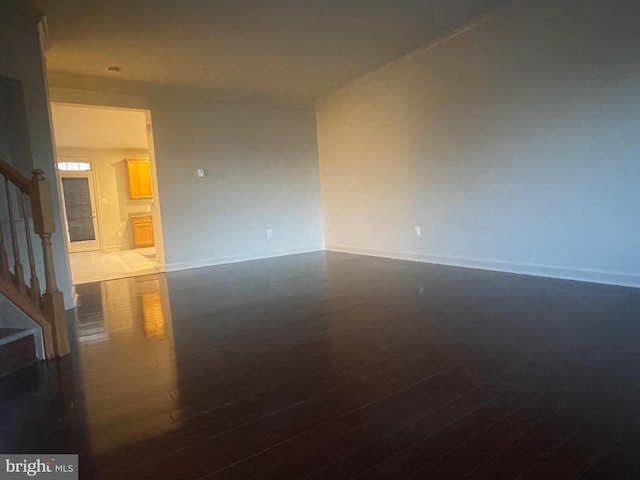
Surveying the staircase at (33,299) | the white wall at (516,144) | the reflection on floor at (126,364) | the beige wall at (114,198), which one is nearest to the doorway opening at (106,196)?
the beige wall at (114,198)

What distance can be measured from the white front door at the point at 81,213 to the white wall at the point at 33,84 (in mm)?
6186

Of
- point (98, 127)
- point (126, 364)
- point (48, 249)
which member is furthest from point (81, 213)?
point (126, 364)

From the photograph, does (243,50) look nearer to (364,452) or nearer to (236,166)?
(236,166)

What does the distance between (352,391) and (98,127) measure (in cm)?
707

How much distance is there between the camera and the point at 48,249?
2.44 meters

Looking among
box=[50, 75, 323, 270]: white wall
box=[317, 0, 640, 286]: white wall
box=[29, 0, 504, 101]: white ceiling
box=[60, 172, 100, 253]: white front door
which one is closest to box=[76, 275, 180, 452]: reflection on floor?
box=[50, 75, 323, 270]: white wall

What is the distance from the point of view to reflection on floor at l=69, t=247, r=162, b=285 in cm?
527

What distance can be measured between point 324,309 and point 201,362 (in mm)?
1149

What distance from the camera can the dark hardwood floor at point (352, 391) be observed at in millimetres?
1281

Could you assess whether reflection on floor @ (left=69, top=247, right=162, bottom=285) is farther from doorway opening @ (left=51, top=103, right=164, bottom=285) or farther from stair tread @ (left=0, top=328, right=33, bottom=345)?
stair tread @ (left=0, top=328, right=33, bottom=345)

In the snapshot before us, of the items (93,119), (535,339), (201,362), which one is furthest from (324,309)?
(93,119)

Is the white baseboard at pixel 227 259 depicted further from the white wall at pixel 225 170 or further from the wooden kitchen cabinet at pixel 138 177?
the wooden kitchen cabinet at pixel 138 177

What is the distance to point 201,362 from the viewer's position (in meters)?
2.16

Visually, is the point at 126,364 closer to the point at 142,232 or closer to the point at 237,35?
the point at 237,35
